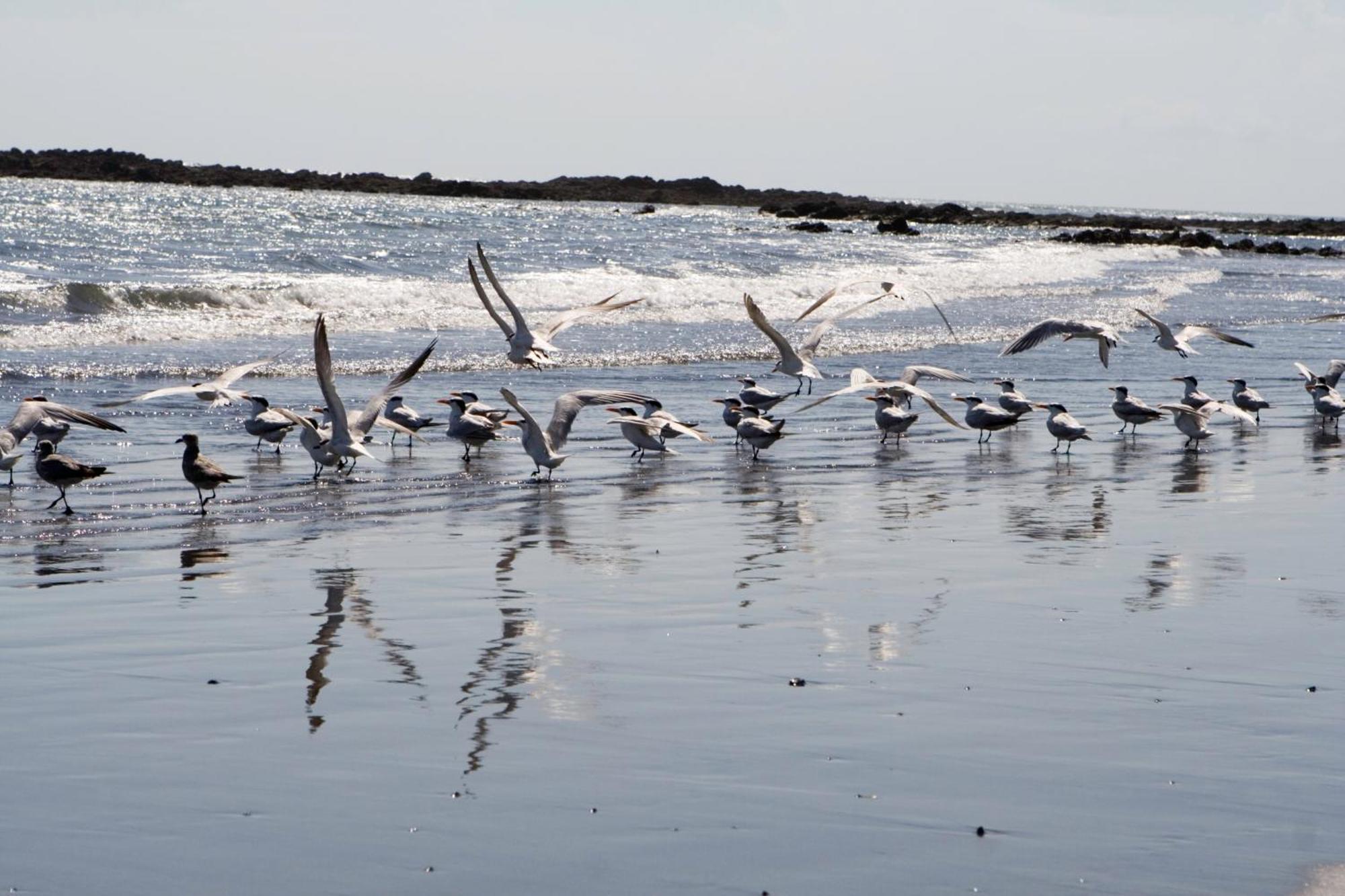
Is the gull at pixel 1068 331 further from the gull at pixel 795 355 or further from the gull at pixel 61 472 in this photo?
the gull at pixel 61 472

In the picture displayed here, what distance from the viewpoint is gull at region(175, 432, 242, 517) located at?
1111 cm

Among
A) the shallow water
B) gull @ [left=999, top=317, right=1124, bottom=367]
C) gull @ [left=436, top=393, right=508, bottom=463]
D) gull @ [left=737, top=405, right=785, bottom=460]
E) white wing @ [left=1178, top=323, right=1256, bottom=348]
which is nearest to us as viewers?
the shallow water

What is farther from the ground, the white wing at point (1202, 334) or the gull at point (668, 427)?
the white wing at point (1202, 334)

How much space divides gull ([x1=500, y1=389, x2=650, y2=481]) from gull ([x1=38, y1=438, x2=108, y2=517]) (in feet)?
9.65

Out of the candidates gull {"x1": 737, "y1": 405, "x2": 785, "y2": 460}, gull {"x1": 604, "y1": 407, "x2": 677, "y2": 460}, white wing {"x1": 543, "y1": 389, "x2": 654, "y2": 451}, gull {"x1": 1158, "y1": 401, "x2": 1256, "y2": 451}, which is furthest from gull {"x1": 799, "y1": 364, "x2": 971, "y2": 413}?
gull {"x1": 1158, "y1": 401, "x2": 1256, "y2": 451}

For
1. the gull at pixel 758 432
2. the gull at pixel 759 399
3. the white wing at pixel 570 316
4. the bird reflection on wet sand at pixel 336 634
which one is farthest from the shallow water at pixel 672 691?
the gull at pixel 759 399

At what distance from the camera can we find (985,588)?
27.0ft

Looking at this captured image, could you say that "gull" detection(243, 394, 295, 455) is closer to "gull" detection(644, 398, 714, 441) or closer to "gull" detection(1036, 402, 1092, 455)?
"gull" detection(644, 398, 714, 441)

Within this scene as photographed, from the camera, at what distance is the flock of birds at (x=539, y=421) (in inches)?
475

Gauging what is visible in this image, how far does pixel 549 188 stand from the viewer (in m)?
135

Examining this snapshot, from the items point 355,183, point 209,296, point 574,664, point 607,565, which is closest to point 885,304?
point 209,296

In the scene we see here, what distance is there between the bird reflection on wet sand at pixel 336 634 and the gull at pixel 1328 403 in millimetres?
11705

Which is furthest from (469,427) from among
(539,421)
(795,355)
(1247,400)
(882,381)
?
(1247,400)

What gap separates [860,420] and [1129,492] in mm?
5570
